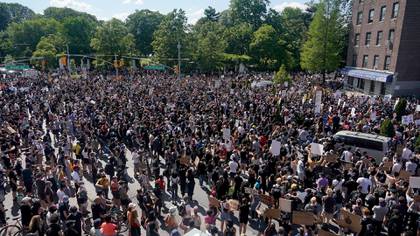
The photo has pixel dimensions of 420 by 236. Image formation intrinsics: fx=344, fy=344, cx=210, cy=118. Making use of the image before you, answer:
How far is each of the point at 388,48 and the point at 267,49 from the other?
25.0m

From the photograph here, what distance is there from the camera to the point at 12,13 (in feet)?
398

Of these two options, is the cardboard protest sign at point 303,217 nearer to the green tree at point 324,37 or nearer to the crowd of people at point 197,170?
the crowd of people at point 197,170

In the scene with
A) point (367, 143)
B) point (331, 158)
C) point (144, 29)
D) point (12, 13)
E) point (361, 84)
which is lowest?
point (331, 158)

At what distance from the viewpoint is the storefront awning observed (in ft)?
119

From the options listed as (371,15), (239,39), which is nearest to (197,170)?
(371,15)

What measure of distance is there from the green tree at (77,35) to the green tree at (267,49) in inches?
1490

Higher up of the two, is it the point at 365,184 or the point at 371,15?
the point at 371,15

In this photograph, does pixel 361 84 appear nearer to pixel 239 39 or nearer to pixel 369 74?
pixel 369 74

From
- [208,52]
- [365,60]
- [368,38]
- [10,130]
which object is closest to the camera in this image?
[10,130]

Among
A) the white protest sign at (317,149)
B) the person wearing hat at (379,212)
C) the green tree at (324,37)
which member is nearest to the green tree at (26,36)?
the green tree at (324,37)

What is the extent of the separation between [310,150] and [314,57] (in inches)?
1363

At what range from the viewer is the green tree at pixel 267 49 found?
6003 cm

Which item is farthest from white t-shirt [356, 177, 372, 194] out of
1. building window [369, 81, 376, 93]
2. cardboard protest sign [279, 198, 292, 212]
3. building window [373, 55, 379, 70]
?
building window [373, 55, 379, 70]

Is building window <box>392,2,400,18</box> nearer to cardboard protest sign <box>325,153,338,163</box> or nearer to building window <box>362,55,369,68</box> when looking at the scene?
building window <box>362,55,369,68</box>
